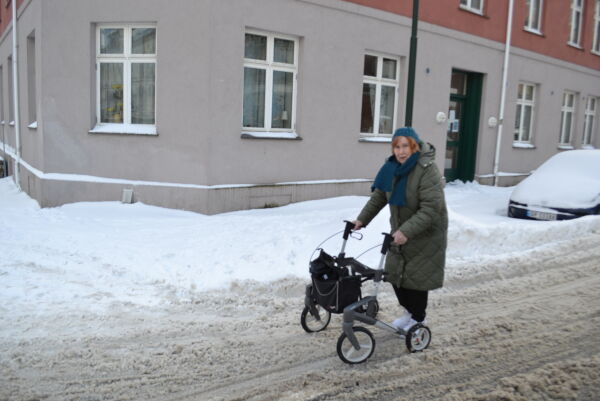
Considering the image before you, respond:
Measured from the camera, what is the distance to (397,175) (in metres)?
3.98

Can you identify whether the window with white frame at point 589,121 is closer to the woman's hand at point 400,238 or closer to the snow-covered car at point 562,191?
the snow-covered car at point 562,191

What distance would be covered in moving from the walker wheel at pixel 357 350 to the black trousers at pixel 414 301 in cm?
44

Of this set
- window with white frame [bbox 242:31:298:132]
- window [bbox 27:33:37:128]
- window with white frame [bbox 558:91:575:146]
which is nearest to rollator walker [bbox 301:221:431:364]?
window with white frame [bbox 242:31:298:132]

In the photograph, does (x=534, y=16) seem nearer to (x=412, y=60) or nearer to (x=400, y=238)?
(x=412, y=60)

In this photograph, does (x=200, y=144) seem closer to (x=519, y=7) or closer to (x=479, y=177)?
(x=479, y=177)

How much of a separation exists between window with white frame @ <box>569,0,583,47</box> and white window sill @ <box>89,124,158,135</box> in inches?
596

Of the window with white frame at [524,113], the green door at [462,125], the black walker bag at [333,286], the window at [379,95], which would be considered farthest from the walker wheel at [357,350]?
the window with white frame at [524,113]

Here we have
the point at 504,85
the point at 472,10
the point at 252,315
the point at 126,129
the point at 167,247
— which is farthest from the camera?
the point at 504,85

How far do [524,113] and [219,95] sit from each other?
11.1 m

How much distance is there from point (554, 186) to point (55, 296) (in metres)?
8.72

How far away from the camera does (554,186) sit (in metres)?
9.88

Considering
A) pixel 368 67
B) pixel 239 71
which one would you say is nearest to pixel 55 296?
pixel 239 71

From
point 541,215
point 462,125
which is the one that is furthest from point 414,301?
point 462,125

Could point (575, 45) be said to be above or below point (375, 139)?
above
